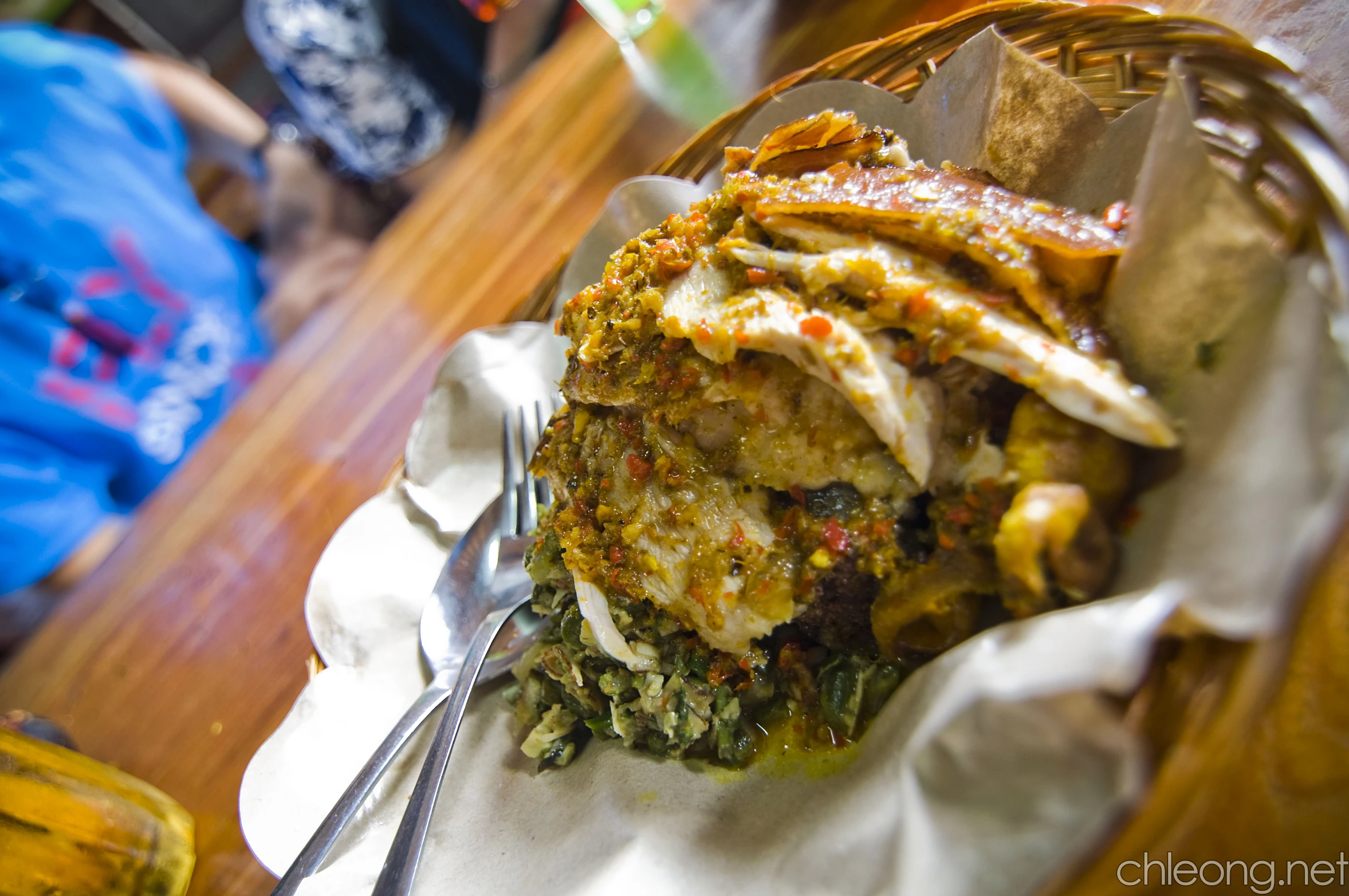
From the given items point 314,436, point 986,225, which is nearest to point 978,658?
point 986,225

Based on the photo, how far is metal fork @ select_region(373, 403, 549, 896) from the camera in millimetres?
1619

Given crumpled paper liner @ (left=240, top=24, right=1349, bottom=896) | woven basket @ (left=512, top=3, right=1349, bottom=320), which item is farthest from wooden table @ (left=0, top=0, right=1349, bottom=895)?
woven basket @ (left=512, top=3, right=1349, bottom=320)

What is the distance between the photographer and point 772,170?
1766 mm

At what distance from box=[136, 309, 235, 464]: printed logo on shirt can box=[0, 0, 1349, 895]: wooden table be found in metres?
1.04

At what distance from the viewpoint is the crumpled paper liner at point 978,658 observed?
967 mm

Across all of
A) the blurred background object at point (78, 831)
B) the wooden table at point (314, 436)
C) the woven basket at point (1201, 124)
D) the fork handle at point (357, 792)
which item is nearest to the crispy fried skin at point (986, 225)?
the woven basket at point (1201, 124)

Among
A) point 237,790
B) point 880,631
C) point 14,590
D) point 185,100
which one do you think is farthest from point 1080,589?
point 185,100

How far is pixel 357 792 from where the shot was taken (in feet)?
5.73

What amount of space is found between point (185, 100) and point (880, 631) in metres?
5.62

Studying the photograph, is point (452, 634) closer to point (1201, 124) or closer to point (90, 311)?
point (1201, 124)

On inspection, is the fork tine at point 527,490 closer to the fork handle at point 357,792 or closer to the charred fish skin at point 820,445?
the charred fish skin at point 820,445

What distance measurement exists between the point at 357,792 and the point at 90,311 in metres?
3.72

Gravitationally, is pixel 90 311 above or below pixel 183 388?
above

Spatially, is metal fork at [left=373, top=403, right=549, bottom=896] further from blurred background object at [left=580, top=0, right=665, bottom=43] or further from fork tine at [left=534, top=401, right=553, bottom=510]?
blurred background object at [left=580, top=0, right=665, bottom=43]
